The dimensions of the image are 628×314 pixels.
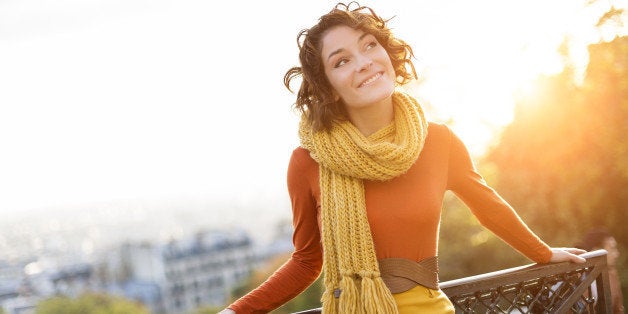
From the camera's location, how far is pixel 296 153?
190 cm

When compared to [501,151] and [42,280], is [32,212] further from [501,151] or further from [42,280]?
[501,151]

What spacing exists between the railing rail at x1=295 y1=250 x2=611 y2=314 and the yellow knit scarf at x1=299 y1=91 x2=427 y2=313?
1.31 feet

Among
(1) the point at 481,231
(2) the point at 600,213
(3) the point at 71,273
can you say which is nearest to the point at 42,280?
(3) the point at 71,273

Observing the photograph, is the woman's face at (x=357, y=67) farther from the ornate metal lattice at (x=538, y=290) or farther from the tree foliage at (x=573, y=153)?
the tree foliage at (x=573, y=153)

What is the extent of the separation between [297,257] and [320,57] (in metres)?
0.55

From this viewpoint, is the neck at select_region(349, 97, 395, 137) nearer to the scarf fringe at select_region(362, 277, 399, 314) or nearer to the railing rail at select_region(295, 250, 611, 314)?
the scarf fringe at select_region(362, 277, 399, 314)

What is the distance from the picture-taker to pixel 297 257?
1.94 m

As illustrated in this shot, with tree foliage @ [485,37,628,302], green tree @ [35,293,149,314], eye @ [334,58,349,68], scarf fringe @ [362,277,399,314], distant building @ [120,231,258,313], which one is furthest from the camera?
distant building @ [120,231,258,313]

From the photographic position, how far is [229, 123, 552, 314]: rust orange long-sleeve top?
1.81m

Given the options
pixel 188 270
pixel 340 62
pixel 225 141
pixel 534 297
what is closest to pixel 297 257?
pixel 340 62

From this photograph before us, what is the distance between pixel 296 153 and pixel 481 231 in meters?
13.4

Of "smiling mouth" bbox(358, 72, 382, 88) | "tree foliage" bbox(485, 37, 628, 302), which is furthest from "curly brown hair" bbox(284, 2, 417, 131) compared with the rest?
"tree foliage" bbox(485, 37, 628, 302)

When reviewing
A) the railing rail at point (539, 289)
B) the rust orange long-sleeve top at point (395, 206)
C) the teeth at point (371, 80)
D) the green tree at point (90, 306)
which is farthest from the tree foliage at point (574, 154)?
the green tree at point (90, 306)

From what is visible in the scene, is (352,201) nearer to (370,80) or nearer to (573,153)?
(370,80)
